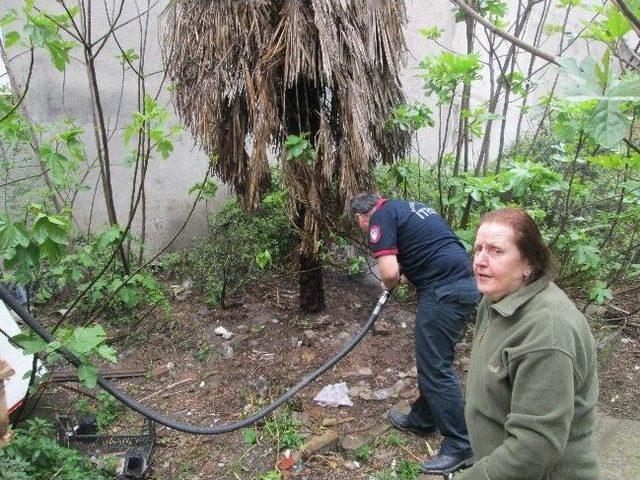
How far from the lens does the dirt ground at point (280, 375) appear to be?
11.6 feet

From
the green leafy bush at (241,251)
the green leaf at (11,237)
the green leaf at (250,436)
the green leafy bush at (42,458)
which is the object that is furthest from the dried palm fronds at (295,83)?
the green leafy bush at (42,458)

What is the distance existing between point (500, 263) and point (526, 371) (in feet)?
1.34

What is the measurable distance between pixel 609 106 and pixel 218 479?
10.6 feet

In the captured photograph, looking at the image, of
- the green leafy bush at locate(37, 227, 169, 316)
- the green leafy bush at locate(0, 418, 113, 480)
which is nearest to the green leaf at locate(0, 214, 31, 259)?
the green leafy bush at locate(37, 227, 169, 316)

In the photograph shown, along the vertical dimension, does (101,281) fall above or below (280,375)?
above

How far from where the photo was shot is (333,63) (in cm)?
374

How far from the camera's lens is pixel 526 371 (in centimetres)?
159

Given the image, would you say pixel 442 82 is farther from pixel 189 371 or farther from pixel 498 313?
pixel 189 371

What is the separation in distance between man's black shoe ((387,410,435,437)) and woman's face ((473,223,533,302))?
211 centimetres

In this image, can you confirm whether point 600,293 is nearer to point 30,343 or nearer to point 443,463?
point 443,463

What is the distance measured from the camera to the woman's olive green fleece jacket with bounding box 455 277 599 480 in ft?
5.11

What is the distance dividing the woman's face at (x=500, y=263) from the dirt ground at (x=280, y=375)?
2063mm

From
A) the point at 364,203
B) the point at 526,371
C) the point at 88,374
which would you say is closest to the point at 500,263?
the point at 526,371

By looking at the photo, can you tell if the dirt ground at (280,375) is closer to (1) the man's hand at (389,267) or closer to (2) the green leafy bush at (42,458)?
(2) the green leafy bush at (42,458)
